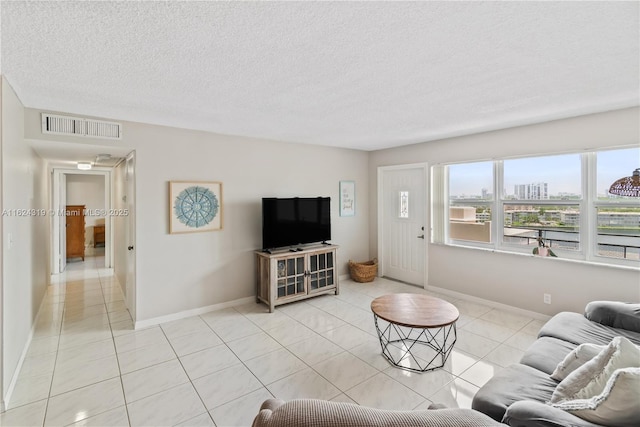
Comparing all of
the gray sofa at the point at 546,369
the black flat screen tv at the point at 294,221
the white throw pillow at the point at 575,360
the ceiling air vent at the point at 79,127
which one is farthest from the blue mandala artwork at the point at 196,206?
the white throw pillow at the point at 575,360

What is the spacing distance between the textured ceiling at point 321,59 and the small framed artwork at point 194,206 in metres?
0.87

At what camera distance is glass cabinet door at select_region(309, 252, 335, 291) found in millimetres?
4441

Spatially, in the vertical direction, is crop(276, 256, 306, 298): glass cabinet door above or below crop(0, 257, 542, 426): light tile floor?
above

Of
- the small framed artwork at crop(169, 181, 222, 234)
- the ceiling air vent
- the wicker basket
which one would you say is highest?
the ceiling air vent

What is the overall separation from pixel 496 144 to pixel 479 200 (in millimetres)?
780

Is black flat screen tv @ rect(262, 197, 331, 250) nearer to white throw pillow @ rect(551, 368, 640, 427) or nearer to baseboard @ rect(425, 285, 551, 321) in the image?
baseboard @ rect(425, 285, 551, 321)

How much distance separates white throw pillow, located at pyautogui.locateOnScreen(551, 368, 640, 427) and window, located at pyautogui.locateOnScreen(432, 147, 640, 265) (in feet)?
8.47

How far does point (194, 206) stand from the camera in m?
3.82

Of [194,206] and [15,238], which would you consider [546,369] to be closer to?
[194,206]

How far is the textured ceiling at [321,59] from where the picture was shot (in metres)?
1.46

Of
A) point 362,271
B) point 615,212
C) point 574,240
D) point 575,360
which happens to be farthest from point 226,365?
point 615,212

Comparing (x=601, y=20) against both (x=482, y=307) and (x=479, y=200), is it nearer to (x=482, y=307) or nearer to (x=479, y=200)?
(x=479, y=200)

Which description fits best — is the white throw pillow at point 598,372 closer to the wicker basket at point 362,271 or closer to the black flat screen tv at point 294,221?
the black flat screen tv at point 294,221

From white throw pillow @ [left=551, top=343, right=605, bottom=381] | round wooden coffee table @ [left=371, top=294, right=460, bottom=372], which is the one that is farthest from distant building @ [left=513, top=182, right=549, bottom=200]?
white throw pillow @ [left=551, top=343, right=605, bottom=381]
